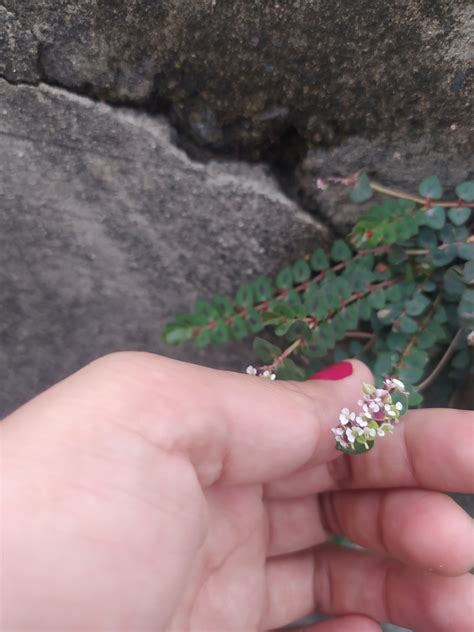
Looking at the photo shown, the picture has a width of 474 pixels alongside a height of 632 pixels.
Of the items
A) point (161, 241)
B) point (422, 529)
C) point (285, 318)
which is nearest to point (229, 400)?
point (285, 318)

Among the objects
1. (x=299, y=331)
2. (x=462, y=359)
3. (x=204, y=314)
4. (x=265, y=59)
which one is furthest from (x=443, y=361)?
(x=265, y=59)

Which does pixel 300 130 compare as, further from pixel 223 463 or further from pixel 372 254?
pixel 223 463

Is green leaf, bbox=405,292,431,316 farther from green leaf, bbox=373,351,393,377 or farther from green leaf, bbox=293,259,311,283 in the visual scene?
green leaf, bbox=293,259,311,283

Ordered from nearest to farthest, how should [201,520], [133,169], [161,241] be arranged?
[201,520], [133,169], [161,241]

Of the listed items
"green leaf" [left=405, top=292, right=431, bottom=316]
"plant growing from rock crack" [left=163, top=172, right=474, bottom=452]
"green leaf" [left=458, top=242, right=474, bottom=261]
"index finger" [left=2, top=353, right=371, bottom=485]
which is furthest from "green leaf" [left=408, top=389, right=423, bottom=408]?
"green leaf" [left=458, top=242, right=474, bottom=261]

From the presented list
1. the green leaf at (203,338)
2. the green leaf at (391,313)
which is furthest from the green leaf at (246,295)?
the green leaf at (391,313)

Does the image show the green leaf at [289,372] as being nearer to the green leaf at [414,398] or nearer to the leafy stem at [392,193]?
the green leaf at [414,398]

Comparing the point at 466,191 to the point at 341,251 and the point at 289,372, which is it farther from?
the point at 289,372
